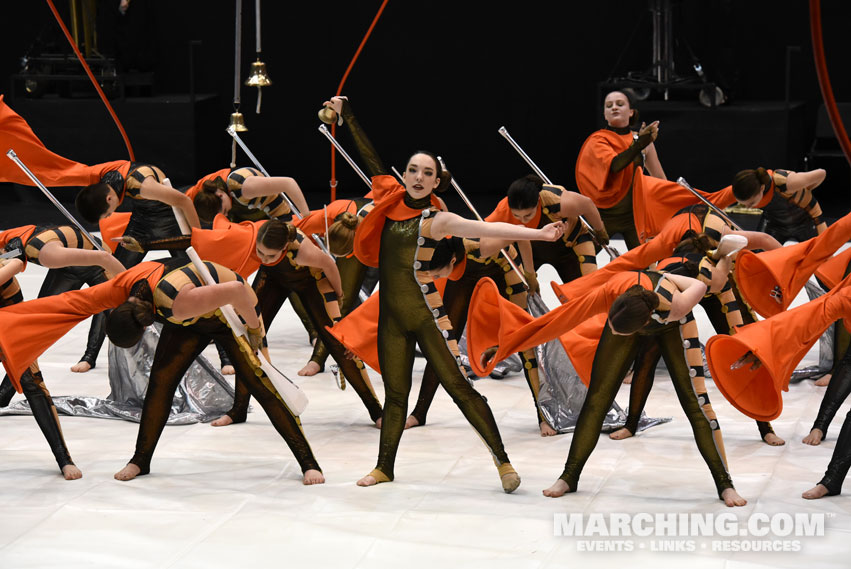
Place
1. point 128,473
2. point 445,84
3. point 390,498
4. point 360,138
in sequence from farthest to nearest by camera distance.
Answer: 1. point 445,84
2. point 360,138
3. point 128,473
4. point 390,498

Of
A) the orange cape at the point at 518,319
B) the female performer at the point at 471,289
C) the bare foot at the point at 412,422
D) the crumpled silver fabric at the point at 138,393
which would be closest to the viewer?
the orange cape at the point at 518,319

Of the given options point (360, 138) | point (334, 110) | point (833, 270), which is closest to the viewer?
point (360, 138)

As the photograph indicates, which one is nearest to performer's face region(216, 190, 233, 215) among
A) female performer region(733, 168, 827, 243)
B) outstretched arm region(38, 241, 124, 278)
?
outstretched arm region(38, 241, 124, 278)

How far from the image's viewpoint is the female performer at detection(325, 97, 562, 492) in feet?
13.7

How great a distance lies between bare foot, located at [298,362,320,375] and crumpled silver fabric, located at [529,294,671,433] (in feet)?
4.18

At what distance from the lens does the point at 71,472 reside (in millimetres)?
4395

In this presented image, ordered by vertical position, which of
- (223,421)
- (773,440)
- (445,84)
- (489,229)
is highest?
(489,229)

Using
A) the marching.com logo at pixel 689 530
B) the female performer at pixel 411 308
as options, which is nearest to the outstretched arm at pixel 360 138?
the female performer at pixel 411 308

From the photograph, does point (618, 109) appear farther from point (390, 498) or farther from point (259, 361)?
point (390, 498)

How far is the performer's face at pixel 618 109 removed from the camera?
5934 mm

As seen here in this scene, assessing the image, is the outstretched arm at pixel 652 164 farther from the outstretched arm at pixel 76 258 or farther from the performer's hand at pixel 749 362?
the outstretched arm at pixel 76 258

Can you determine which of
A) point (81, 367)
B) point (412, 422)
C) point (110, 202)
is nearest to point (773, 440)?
point (412, 422)

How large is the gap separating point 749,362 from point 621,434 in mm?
913

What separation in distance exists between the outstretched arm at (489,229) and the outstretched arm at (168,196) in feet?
5.75
